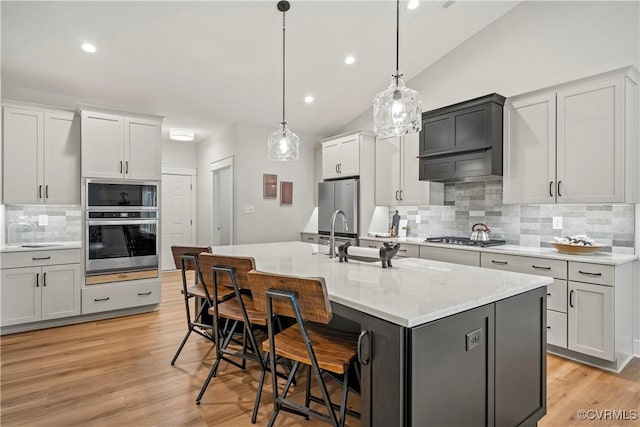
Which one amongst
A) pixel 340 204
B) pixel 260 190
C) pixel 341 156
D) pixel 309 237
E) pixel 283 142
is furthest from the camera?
pixel 309 237

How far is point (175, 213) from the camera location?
22.9 feet

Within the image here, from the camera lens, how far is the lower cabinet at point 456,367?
52.3 inches

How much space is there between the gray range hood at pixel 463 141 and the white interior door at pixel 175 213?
4808 mm

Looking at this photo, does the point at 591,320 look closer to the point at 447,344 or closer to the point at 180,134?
the point at 447,344

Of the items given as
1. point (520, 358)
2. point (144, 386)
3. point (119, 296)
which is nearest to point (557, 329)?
point (520, 358)

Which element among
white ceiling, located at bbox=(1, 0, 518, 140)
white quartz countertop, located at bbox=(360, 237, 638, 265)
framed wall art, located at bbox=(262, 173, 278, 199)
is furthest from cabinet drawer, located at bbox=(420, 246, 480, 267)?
framed wall art, located at bbox=(262, 173, 278, 199)

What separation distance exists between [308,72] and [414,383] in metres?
4.03

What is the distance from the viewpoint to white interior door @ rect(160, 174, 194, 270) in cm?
687

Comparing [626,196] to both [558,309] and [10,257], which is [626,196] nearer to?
[558,309]

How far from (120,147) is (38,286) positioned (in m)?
→ 1.67

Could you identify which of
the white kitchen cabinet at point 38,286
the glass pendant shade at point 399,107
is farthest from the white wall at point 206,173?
the glass pendant shade at point 399,107

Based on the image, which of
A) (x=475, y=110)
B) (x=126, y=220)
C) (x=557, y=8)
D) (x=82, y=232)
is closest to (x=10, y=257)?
(x=82, y=232)

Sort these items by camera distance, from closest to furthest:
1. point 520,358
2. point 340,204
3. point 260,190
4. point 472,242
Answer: point 520,358, point 472,242, point 340,204, point 260,190

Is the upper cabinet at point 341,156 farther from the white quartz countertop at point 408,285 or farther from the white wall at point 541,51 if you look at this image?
the white quartz countertop at point 408,285
